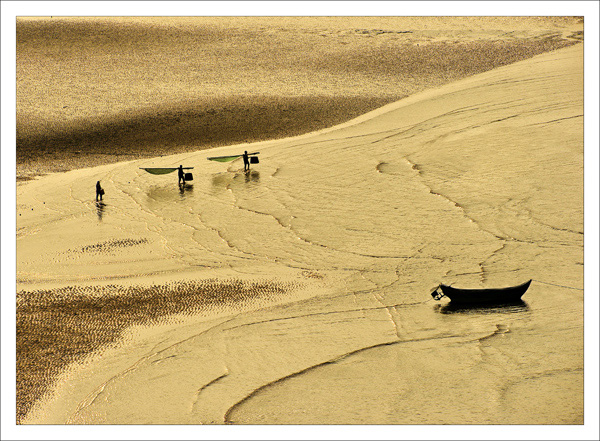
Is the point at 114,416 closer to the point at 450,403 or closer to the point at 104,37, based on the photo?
the point at 450,403

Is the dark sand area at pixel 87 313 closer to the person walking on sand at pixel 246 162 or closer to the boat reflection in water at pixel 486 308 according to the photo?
the boat reflection in water at pixel 486 308

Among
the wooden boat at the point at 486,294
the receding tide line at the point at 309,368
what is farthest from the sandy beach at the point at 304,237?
the wooden boat at the point at 486,294

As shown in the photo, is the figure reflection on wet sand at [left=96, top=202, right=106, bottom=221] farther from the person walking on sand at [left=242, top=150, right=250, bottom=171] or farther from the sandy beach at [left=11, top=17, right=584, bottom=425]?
the person walking on sand at [left=242, top=150, right=250, bottom=171]

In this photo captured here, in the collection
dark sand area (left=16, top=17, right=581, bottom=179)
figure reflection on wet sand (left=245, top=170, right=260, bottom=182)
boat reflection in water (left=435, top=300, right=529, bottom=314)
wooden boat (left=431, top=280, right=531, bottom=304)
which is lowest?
boat reflection in water (left=435, top=300, right=529, bottom=314)

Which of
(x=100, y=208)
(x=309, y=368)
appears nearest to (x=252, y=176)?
(x=100, y=208)

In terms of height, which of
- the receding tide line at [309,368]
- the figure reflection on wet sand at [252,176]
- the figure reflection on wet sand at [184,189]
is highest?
the figure reflection on wet sand at [252,176]

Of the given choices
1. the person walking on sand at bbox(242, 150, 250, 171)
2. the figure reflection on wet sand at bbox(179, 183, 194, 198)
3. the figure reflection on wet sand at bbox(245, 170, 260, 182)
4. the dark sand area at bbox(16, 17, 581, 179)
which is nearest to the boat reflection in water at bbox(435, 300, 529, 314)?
the figure reflection on wet sand at bbox(245, 170, 260, 182)
